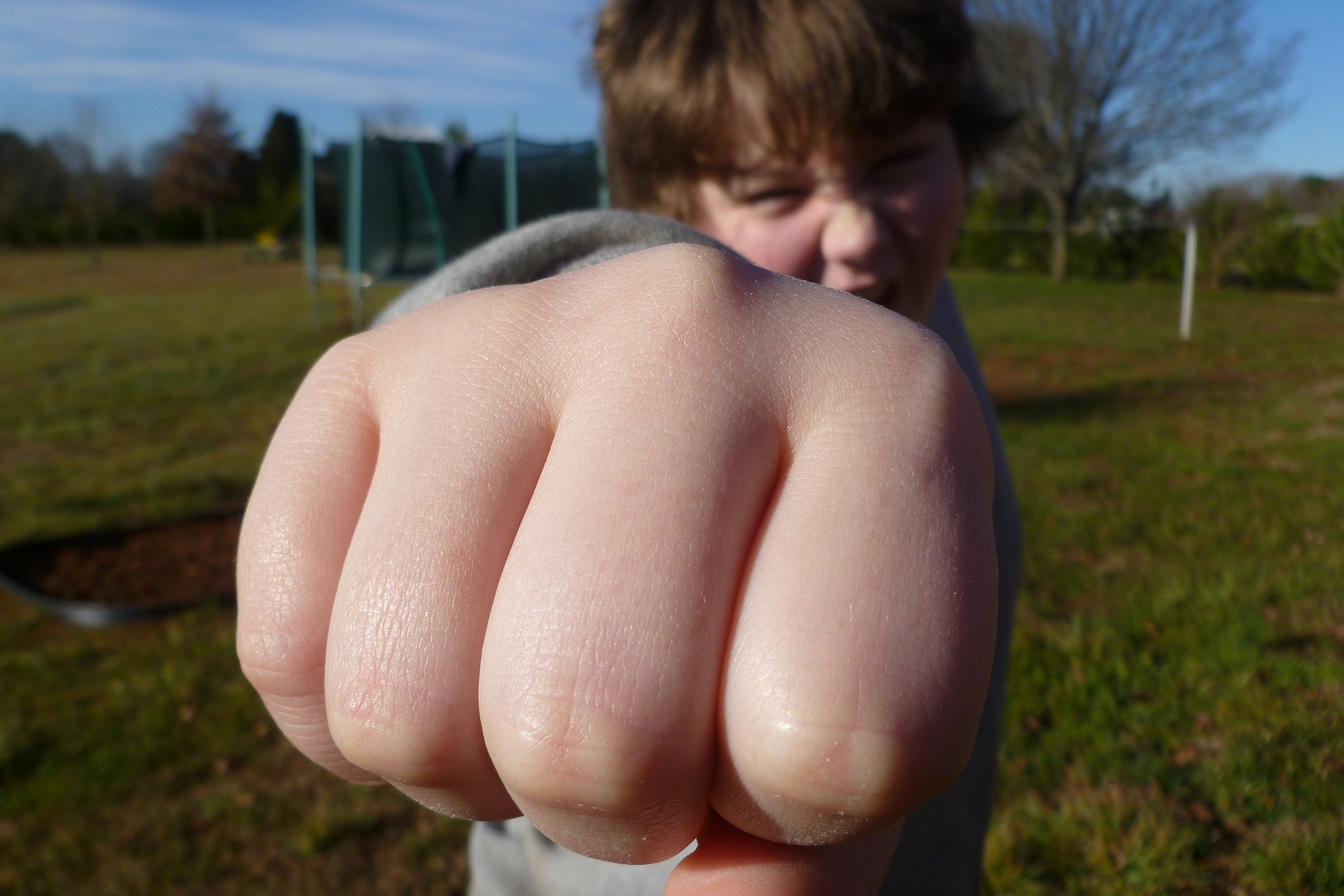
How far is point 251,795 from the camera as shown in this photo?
322 cm

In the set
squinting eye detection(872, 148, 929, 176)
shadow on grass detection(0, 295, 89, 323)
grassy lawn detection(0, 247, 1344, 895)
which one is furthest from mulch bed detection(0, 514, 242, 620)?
shadow on grass detection(0, 295, 89, 323)

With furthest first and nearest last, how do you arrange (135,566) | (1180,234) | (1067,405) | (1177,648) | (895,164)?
1. (1180,234)
2. (1067,405)
3. (135,566)
4. (1177,648)
5. (895,164)

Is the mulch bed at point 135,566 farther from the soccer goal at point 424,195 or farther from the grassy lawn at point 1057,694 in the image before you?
the soccer goal at point 424,195

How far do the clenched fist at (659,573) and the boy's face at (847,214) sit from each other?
1.12m

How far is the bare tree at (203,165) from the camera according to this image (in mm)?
41812

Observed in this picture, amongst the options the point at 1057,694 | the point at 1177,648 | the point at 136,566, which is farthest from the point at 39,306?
the point at 1177,648

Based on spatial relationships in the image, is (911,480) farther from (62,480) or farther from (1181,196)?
(1181,196)

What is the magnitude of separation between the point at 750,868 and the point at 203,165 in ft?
162

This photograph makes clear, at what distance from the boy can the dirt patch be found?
459 centimetres

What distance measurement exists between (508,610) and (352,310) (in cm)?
1732

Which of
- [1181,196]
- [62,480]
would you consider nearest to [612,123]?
[62,480]

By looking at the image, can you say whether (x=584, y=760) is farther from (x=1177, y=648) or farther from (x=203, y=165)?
(x=203, y=165)

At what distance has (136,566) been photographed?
490 centimetres

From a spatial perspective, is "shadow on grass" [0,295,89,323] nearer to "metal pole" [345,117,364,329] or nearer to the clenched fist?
"metal pole" [345,117,364,329]
